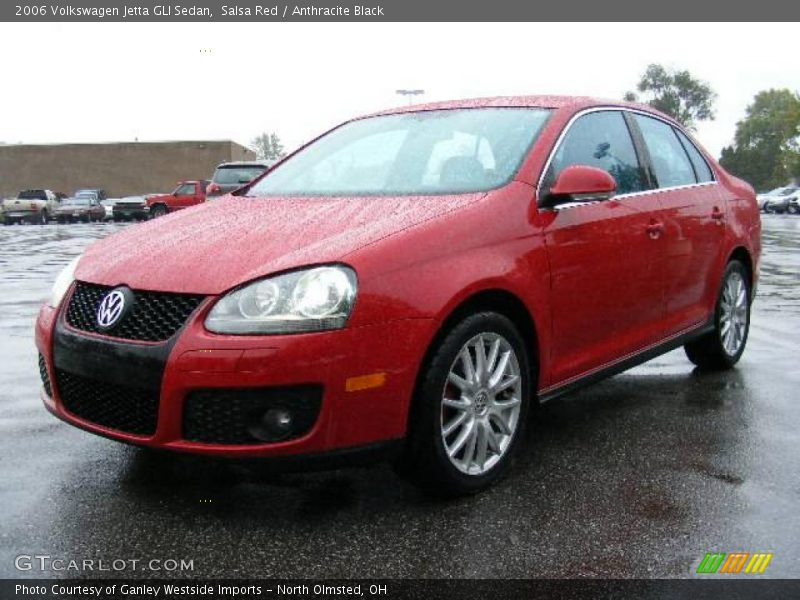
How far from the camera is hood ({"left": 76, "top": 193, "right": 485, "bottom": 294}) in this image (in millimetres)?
2891

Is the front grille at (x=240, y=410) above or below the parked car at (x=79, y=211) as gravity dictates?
above

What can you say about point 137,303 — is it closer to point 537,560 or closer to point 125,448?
point 125,448

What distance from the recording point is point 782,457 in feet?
12.1

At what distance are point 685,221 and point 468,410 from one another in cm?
208

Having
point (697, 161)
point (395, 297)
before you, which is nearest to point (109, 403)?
point (395, 297)

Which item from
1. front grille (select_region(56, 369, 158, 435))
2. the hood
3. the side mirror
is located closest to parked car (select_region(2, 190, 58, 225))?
the hood

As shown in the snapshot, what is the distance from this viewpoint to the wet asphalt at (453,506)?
8.87 ft

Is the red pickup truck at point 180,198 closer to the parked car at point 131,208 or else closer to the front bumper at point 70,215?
the parked car at point 131,208

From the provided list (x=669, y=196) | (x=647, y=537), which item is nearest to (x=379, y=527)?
(x=647, y=537)

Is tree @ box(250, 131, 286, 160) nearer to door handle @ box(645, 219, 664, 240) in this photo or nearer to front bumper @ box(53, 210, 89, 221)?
front bumper @ box(53, 210, 89, 221)

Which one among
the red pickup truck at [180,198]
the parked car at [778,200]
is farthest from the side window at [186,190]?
the parked car at [778,200]

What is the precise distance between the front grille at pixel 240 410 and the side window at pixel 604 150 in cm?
160

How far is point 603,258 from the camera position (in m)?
3.79

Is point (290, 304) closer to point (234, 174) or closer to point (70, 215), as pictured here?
point (234, 174)
